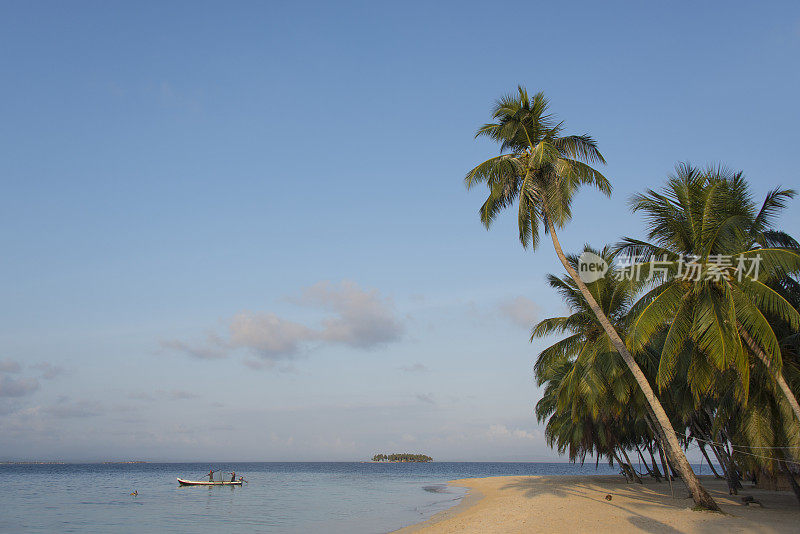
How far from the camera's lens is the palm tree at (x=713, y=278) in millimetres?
13695

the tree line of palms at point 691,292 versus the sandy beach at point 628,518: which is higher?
the tree line of palms at point 691,292

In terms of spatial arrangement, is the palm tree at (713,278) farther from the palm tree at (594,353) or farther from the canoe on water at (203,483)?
the canoe on water at (203,483)

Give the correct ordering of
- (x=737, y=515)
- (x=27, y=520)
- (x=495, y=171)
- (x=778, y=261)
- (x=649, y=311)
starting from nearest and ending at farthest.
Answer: (x=778, y=261) < (x=649, y=311) < (x=737, y=515) < (x=495, y=171) < (x=27, y=520)

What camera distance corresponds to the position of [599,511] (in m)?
19.0

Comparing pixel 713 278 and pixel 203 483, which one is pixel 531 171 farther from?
pixel 203 483

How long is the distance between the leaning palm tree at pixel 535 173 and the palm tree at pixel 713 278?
256 cm

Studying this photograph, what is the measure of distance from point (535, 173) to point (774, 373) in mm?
9594

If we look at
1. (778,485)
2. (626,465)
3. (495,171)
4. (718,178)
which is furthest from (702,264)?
(626,465)

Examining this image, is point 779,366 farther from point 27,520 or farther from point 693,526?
point 27,520

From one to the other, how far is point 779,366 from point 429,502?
2648 centimetres

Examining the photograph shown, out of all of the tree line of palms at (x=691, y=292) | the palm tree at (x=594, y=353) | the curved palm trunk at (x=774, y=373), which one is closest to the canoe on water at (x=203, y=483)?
the palm tree at (x=594, y=353)

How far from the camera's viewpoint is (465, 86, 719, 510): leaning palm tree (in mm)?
18406

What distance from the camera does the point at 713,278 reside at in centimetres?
1470

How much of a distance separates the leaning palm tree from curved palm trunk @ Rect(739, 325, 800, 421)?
3857 mm
